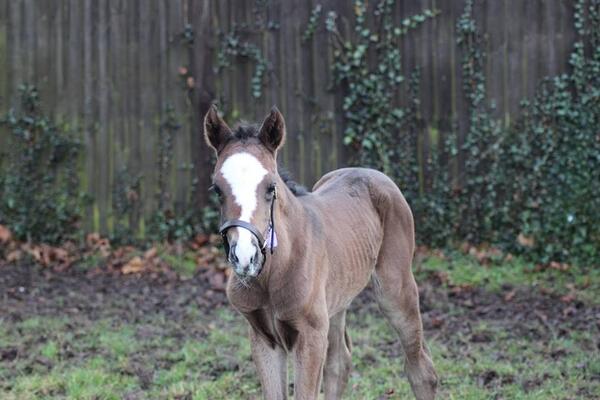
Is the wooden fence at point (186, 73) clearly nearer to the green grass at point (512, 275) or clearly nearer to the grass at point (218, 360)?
the green grass at point (512, 275)

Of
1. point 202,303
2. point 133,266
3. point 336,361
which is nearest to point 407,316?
point 336,361

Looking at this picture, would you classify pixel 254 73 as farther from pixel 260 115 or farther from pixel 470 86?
pixel 470 86

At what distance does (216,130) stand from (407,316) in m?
1.67

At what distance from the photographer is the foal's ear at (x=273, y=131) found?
12.9 feet

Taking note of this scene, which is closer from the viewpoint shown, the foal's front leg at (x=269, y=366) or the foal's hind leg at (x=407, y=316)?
the foal's front leg at (x=269, y=366)

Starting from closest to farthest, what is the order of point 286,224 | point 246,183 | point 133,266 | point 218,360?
1. point 246,183
2. point 286,224
3. point 218,360
4. point 133,266

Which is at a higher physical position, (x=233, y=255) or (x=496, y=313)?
(x=233, y=255)

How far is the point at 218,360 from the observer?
5945mm

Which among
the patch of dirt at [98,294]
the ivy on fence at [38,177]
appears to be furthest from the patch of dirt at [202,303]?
the ivy on fence at [38,177]

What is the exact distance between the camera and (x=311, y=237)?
4.22 meters

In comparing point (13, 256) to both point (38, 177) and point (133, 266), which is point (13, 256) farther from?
point (133, 266)

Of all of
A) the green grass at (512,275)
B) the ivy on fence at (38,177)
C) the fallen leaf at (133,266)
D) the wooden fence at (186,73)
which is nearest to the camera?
the green grass at (512,275)

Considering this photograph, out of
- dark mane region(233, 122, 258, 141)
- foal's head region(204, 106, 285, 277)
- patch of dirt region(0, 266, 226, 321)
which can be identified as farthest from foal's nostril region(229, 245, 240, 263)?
patch of dirt region(0, 266, 226, 321)

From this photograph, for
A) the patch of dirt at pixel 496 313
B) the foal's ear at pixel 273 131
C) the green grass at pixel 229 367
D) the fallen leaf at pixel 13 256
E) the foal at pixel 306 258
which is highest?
the foal's ear at pixel 273 131
